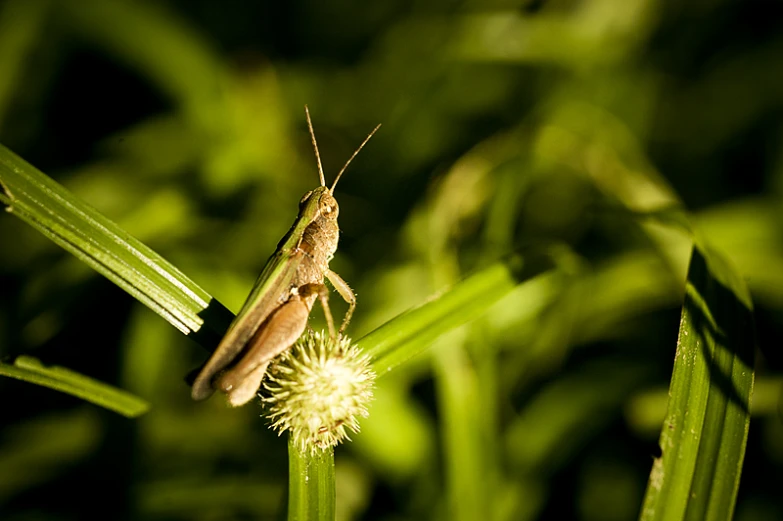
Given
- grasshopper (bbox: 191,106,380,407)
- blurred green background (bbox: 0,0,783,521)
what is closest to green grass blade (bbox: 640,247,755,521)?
blurred green background (bbox: 0,0,783,521)

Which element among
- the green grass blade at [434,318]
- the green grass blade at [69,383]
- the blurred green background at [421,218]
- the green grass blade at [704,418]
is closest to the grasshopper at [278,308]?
the green grass blade at [434,318]

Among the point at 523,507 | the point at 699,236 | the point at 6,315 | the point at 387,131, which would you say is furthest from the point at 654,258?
the point at 6,315

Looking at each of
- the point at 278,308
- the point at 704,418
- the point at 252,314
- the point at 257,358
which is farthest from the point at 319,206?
the point at 704,418

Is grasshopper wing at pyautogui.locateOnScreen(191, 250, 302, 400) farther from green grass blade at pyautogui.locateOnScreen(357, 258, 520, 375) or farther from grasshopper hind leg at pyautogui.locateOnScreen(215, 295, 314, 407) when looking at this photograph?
green grass blade at pyautogui.locateOnScreen(357, 258, 520, 375)

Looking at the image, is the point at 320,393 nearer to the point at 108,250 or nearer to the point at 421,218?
the point at 108,250

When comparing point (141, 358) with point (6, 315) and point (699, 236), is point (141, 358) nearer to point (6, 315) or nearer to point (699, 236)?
point (6, 315)

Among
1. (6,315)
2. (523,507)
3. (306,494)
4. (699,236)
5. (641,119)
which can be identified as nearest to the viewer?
(306,494)
